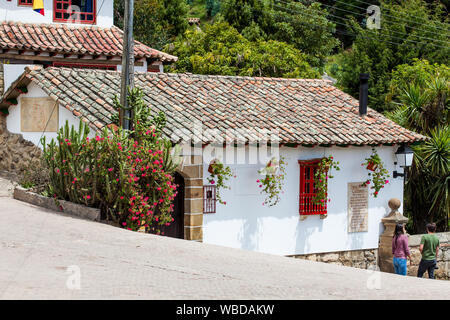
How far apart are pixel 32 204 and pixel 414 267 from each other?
950cm

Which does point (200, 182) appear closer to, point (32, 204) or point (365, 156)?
point (32, 204)

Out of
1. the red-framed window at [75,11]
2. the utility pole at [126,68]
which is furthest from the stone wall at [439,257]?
the red-framed window at [75,11]

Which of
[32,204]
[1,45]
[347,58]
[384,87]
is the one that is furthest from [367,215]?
[347,58]

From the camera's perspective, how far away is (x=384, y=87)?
31297 mm

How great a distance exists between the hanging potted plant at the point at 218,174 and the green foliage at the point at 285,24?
772 inches

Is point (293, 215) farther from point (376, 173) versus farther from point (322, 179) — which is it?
point (376, 173)

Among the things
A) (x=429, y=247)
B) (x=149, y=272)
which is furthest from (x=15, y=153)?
(x=429, y=247)

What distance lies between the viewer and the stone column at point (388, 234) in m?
16.8

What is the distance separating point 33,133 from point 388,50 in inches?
846

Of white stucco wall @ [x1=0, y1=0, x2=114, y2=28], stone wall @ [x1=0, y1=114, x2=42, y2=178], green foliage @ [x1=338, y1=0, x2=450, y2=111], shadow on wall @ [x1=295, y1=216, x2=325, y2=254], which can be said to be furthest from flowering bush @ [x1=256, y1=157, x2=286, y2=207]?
green foliage @ [x1=338, y1=0, x2=450, y2=111]

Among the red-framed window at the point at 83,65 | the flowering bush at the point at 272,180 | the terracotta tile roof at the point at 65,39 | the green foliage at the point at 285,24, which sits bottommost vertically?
the flowering bush at the point at 272,180

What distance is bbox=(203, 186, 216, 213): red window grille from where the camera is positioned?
14445 millimetres

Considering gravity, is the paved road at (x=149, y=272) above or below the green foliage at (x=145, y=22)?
below

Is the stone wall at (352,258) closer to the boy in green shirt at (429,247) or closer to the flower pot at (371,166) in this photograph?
the flower pot at (371,166)
